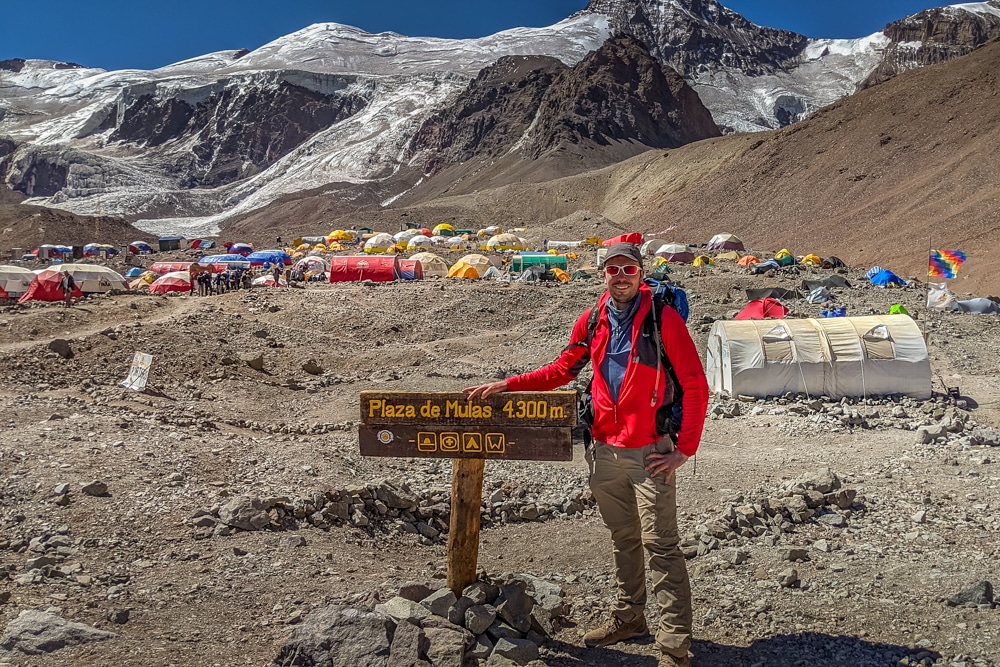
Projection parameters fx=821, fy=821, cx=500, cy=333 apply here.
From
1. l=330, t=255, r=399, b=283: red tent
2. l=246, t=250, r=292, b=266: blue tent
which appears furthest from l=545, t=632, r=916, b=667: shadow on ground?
l=246, t=250, r=292, b=266: blue tent

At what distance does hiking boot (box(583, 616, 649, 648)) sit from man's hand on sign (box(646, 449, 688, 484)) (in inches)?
35.1

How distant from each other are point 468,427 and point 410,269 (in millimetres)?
28336

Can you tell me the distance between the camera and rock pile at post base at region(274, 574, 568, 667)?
3895 mm

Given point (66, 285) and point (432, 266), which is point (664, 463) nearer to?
point (66, 285)

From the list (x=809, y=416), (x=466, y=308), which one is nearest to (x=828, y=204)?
(x=466, y=308)

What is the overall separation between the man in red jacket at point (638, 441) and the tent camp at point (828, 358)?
889cm

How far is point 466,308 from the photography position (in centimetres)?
2319

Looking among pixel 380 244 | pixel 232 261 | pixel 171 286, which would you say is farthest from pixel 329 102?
pixel 171 286

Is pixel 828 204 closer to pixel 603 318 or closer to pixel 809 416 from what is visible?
pixel 809 416

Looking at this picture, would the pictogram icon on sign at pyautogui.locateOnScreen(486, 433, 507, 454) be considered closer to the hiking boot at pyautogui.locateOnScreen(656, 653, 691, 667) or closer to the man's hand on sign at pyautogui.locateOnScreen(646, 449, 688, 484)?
the man's hand on sign at pyautogui.locateOnScreen(646, 449, 688, 484)

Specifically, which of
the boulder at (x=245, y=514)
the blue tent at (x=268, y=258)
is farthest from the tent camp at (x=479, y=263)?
the boulder at (x=245, y=514)

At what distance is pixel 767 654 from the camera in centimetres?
424

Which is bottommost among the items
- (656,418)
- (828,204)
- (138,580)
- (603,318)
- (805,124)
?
(138,580)

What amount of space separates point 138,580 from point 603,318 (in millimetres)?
3309
